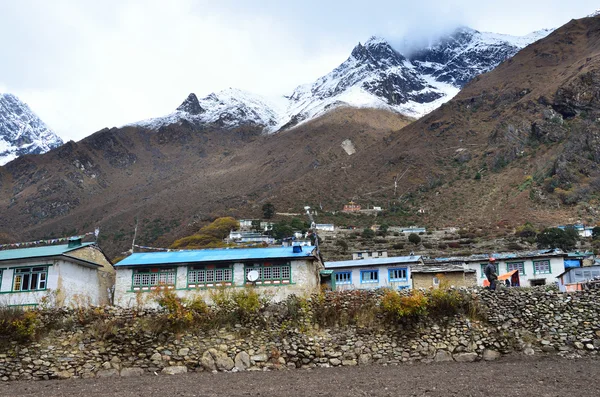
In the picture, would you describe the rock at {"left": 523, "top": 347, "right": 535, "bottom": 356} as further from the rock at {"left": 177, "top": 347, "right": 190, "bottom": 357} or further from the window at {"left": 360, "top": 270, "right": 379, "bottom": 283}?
the window at {"left": 360, "top": 270, "right": 379, "bottom": 283}

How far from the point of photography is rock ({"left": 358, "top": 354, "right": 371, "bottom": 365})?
20516mm

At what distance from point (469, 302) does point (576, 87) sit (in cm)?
11428

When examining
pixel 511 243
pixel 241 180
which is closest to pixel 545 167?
pixel 511 243

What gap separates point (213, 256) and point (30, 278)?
8.51 meters

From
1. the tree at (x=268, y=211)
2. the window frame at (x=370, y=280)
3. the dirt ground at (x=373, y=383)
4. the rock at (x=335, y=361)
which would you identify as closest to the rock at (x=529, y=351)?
the dirt ground at (x=373, y=383)

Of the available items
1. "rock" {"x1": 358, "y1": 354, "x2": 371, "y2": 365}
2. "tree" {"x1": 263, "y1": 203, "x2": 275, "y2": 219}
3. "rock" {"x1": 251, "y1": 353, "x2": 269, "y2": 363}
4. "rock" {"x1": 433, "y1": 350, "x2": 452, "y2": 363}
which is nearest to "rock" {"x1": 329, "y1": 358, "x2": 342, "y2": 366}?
"rock" {"x1": 358, "y1": 354, "x2": 371, "y2": 365}

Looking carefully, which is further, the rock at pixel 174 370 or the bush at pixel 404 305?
the bush at pixel 404 305

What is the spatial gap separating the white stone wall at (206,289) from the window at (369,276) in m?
10.9

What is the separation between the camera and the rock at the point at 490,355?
20.3 m

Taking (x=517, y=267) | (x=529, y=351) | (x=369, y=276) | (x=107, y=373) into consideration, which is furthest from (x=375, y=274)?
(x=107, y=373)

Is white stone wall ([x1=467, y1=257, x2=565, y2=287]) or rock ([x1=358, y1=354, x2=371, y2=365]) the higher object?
white stone wall ([x1=467, y1=257, x2=565, y2=287])

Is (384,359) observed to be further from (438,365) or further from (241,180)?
(241,180)

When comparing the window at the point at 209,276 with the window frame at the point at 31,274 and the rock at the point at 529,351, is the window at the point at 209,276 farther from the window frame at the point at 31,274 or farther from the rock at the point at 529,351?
the rock at the point at 529,351

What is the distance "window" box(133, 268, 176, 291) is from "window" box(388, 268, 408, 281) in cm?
1585
